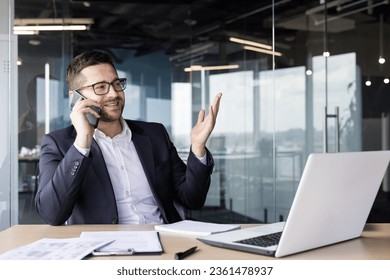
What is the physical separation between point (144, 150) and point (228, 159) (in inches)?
145

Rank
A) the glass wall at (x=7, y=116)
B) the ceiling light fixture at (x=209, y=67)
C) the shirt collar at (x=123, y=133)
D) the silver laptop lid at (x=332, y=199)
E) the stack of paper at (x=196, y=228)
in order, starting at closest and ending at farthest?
1. the silver laptop lid at (x=332, y=199)
2. the stack of paper at (x=196, y=228)
3. the shirt collar at (x=123, y=133)
4. the glass wall at (x=7, y=116)
5. the ceiling light fixture at (x=209, y=67)

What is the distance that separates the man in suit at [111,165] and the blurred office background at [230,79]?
2.21 m

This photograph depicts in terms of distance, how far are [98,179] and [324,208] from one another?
1.11 metres

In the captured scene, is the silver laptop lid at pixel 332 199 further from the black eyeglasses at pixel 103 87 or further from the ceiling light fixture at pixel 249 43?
the ceiling light fixture at pixel 249 43

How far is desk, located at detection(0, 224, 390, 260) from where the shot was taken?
57.9 inches

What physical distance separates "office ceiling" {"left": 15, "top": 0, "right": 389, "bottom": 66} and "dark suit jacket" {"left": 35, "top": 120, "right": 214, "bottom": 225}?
2995mm

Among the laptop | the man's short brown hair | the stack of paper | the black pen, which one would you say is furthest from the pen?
the man's short brown hair

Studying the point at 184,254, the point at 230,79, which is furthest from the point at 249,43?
the point at 184,254

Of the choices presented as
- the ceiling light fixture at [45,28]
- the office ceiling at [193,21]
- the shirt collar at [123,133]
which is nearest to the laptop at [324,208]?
the shirt collar at [123,133]

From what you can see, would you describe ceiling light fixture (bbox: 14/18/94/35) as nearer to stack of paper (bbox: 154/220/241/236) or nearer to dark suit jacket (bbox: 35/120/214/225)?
dark suit jacket (bbox: 35/120/214/225)

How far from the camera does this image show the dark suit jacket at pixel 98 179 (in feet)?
6.79

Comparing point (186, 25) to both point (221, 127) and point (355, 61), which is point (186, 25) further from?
point (355, 61)

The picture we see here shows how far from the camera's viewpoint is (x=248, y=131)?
6.02m
